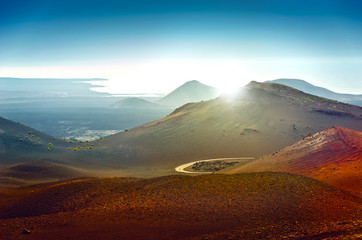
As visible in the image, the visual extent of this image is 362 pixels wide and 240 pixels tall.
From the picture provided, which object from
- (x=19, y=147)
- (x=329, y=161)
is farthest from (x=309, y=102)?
(x=19, y=147)

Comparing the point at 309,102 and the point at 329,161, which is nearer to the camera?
the point at 329,161

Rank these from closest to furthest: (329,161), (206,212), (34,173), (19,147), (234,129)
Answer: (206,212) → (329,161) → (34,173) → (19,147) → (234,129)

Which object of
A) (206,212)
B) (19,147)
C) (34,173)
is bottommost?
(34,173)

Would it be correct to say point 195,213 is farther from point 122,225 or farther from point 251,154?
point 251,154

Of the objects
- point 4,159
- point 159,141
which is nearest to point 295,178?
point 4,159

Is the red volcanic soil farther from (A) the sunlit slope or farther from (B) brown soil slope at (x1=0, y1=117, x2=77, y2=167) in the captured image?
(A) the sunlit slope

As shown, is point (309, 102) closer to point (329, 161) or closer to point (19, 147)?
point (329, 161)
